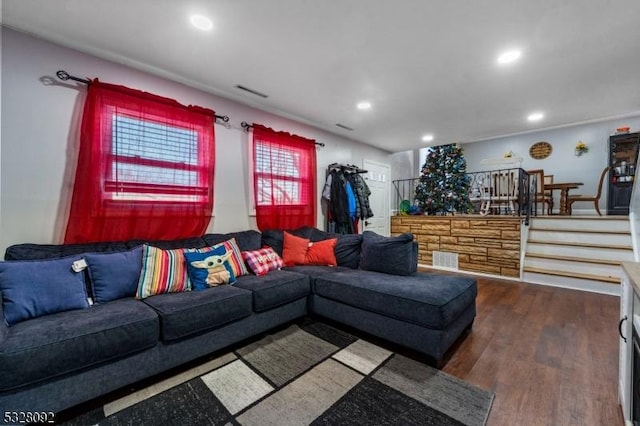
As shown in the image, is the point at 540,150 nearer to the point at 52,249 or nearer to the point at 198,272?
the point at 198,272

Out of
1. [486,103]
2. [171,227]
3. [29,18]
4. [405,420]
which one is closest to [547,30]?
[486,103]

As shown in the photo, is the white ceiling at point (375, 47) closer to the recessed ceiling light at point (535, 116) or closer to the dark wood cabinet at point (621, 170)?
the recessed ceiling light at point (535, 116)

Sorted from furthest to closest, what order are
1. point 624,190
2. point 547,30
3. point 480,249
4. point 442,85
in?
point 624,190, point 480,249, point 442,85, point 547,30

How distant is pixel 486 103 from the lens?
352cm

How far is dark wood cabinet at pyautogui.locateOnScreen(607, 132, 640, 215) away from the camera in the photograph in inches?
203

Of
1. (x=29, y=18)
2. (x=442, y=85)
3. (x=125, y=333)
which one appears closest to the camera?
(x=125, y=333)

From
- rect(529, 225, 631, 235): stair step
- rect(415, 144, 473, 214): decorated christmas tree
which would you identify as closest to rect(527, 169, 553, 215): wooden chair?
rect(529, 225, 631, 235): stair step

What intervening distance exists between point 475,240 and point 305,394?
4116 millimetres

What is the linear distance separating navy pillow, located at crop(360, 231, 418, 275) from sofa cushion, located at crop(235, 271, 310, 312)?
71cm

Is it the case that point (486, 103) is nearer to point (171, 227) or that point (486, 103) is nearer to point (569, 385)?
point (569, 385)

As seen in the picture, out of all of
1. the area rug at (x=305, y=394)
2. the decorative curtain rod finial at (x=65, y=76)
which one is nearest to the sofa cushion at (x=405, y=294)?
the area rug at (x=305, y=394)

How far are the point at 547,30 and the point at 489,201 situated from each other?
378cm

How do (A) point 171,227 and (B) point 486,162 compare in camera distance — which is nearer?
(A) point 171,227

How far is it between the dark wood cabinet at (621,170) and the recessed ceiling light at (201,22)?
733cm
